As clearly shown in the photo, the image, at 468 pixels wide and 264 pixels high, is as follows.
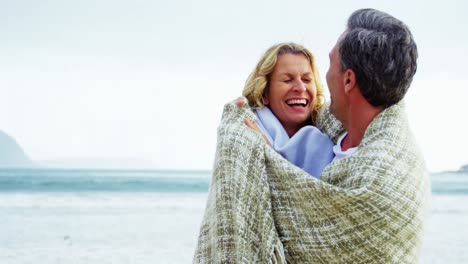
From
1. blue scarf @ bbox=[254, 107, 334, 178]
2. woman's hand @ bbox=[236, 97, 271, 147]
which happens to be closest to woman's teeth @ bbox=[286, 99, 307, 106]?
blue scarf @ bbox=[254, 107, 334, 178]

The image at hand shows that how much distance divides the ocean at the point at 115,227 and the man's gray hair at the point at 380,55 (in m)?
4.77

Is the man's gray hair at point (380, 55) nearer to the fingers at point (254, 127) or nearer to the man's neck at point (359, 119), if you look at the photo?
the man's neck at point (359, 119)

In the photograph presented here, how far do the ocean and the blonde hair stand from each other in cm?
426

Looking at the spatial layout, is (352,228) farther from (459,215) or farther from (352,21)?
(459,215)

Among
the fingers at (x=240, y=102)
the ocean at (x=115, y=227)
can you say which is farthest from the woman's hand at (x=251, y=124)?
the ocean at (x=115, y=227)

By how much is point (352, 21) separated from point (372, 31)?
4.5 inches

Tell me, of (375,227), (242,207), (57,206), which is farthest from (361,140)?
(57,206)

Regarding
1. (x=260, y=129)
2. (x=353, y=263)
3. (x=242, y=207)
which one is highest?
(x=260, y=129)

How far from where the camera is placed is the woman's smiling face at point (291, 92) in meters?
2.63

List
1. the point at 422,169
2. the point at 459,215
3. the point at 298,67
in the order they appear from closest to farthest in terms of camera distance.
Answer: the point at 422,169 < the point at 298,67 < the point at 459,215

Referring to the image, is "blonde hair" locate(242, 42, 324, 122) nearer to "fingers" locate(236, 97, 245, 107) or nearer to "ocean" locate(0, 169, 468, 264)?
"fingers" locate(236, 97, 245, 107)

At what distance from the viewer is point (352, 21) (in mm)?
2148

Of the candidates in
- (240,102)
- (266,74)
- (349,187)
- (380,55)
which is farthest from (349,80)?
(266,74)

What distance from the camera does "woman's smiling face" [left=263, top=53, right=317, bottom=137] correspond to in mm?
2627
